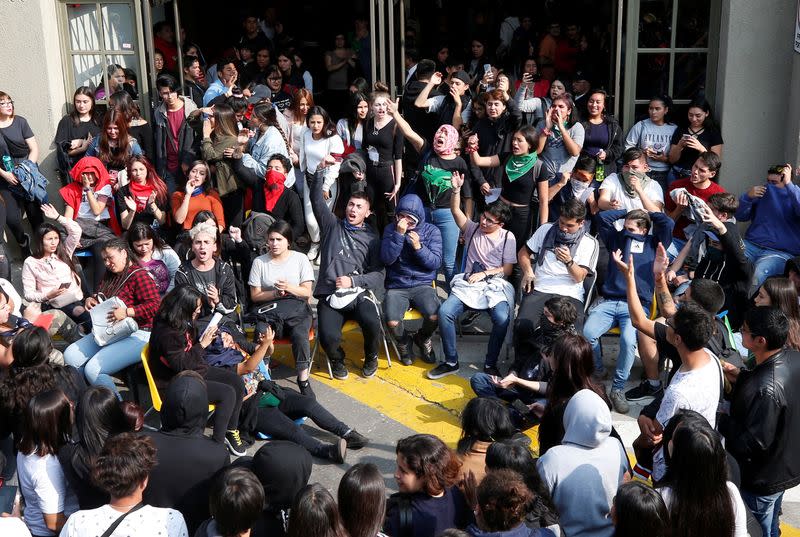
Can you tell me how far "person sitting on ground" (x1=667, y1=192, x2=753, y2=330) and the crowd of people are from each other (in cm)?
2

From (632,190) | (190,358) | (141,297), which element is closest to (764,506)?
(190,358)

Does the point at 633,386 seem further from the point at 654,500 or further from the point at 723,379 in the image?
the point at 654,500

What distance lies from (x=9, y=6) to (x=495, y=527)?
848cm

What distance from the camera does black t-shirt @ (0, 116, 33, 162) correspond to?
9.51 meters

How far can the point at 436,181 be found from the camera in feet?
28.6

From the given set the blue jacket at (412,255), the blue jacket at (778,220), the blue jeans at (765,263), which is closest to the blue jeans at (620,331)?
the blue jeans at (765,263)

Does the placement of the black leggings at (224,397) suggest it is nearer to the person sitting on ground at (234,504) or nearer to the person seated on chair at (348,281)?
the person seated on chair at (348,281)

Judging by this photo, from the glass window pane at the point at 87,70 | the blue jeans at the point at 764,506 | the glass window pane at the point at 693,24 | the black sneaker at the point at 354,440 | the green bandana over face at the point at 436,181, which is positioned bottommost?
the black sneaker at the point at 354,440

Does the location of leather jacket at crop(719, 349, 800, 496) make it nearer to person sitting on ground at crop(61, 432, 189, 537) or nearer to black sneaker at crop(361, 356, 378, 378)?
person sitting on ground at crop(61, 432, 189, 537)

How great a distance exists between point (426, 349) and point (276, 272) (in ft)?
4.66

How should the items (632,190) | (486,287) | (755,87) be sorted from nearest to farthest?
1. (486,287)
2. (632,190)
3. (755,87)

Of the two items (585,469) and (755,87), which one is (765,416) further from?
(755,87)

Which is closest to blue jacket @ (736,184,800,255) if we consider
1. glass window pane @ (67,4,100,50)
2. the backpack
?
the backpack

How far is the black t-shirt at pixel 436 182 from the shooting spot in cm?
873
